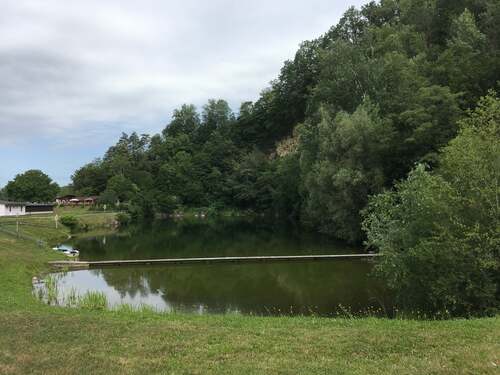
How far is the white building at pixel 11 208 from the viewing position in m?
68.2

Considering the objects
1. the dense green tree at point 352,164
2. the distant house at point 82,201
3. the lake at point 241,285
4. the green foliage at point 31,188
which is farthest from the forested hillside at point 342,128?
the green foliage at point 31,188

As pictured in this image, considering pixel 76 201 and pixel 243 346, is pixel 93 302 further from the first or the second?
pixel 76 201

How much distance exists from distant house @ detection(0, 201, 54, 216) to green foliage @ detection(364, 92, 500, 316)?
66668 mm

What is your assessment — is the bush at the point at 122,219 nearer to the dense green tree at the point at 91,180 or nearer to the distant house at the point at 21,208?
the distant house at the point at 21,208

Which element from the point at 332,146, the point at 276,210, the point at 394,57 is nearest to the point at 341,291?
the point at 332,146

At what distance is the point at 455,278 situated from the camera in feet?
46.4

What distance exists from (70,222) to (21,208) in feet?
61.4

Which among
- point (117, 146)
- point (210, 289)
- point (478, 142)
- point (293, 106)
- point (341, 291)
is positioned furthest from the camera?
point (117, 146)

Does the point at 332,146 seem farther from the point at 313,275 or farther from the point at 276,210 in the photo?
the point at 276,210

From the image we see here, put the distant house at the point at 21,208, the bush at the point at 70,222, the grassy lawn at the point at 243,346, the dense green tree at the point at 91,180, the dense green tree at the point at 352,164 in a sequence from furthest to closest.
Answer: the dense green tree at the point at 91,180 → the distant house at the point at 21,208 → the bush at the point at 70,222 → the dense green tree at the point at 352,164 → the grassy lawn at the point at 243,346

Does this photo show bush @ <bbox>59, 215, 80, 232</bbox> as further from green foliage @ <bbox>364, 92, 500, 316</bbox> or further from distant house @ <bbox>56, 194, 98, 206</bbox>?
green foliage @ <bbox>364, 92, 500, 316</bbox>

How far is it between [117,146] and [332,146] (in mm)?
111433

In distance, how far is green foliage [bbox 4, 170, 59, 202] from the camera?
94125mm

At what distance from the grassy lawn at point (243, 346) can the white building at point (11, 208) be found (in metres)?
64.1
